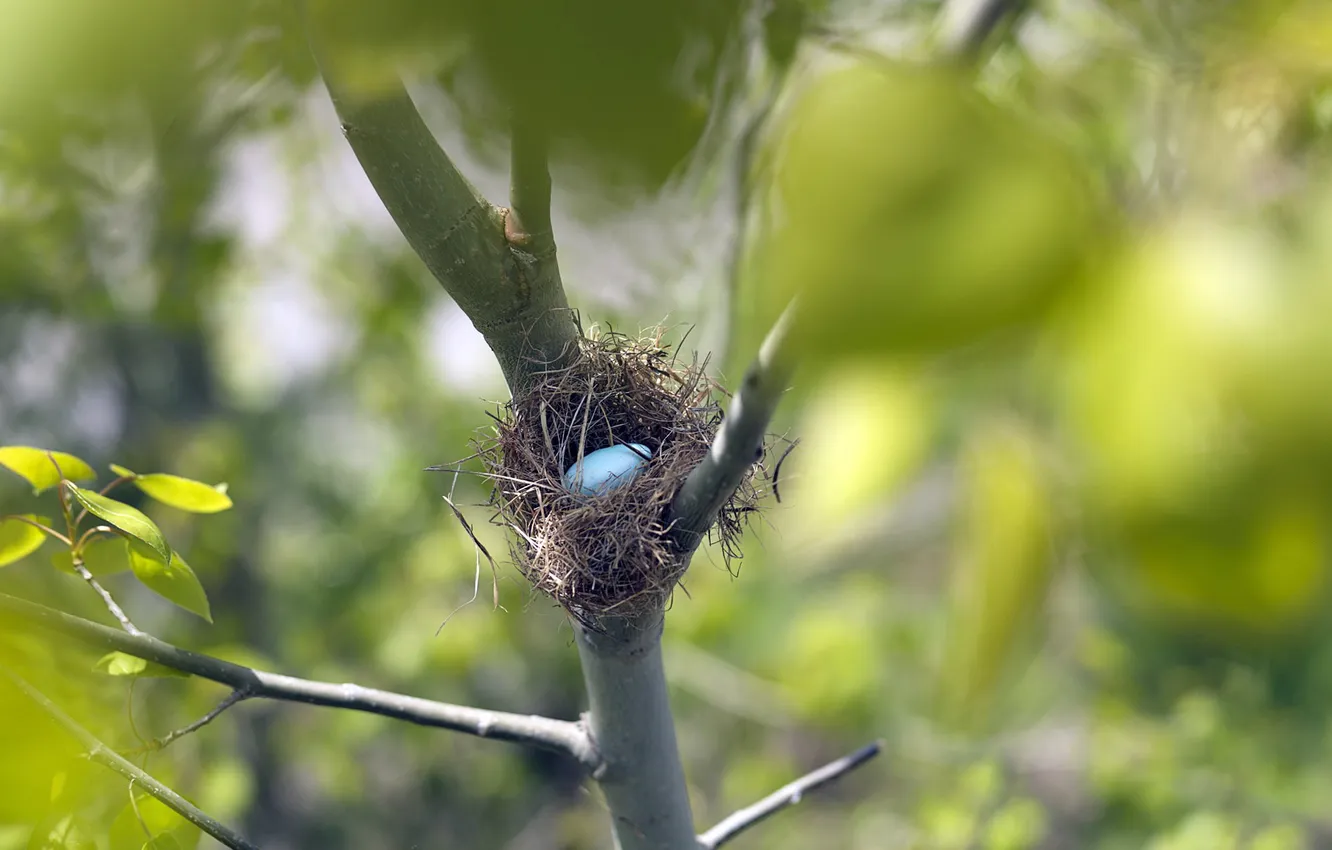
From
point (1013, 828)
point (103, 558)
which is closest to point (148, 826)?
point (103, 558)

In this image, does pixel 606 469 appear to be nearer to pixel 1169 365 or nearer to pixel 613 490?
pixel 613 490

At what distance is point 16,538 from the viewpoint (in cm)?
66

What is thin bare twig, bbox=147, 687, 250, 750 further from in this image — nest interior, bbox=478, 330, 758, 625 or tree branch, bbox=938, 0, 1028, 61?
tree branch, bbox=938, 0, 1028, 61

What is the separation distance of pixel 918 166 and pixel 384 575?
12.5 ft

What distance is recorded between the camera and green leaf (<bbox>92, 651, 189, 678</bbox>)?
0.67 meters

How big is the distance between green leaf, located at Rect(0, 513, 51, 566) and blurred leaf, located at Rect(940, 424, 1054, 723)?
69 centimetres

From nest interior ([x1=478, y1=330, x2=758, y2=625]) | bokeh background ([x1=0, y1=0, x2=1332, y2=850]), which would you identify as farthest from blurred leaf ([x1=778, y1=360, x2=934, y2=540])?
nest interior ([x1=478, y1=330, x2=758, y2=625])

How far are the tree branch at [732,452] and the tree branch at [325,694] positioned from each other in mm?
230

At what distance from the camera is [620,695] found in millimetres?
778

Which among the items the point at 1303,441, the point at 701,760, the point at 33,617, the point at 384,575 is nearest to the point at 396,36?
the point at 1303,441

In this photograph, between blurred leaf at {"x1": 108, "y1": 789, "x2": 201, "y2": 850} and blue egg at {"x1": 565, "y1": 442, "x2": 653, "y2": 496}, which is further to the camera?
blue egg at {"x1": 565, "y1": 442, "x2": 653, "y2": 496}

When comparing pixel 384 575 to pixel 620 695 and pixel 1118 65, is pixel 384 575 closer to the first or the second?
pixel 620 695

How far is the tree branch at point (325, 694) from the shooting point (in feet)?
2.17

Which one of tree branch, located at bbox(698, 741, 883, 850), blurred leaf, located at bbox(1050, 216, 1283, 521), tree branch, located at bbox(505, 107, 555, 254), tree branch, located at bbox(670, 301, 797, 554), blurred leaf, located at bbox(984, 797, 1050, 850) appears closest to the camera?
blurred leaf, located at bbox(1050, 216, 1283, 521)
